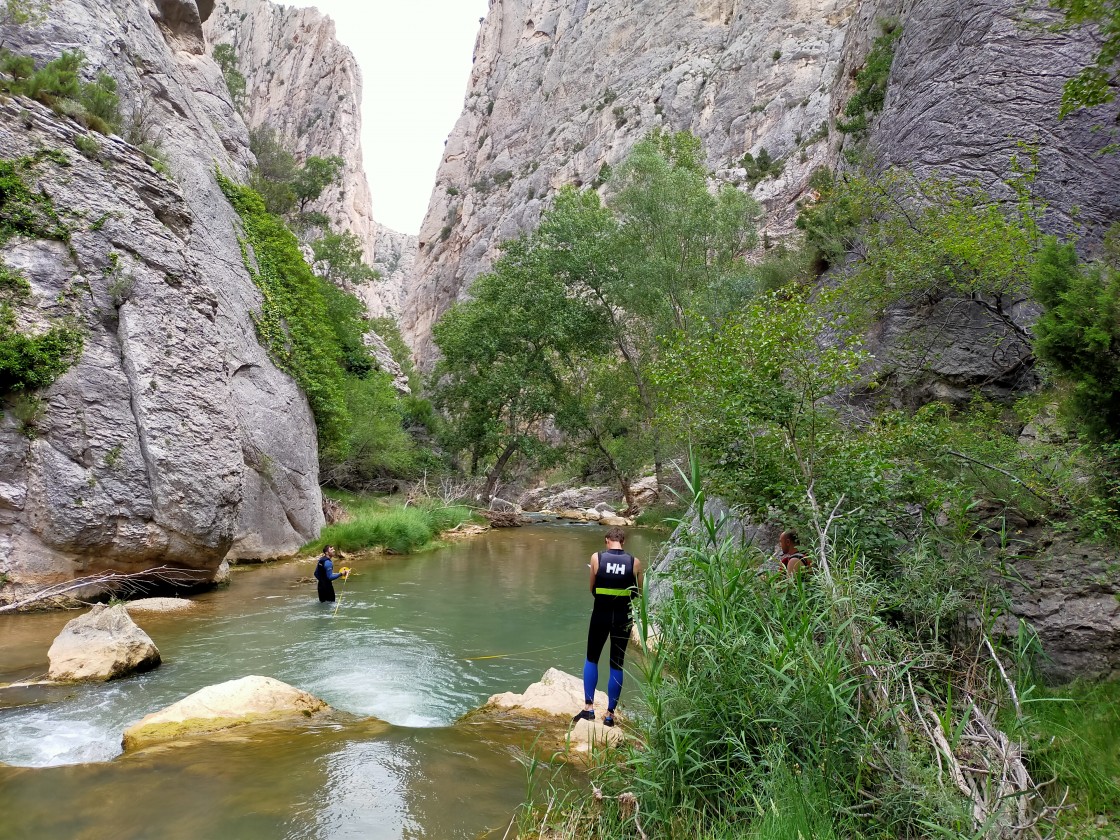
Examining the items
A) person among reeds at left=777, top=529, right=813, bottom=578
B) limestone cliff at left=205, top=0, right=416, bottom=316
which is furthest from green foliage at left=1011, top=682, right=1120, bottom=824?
limestone cliff at left=205, top=0, right=416, bottom=316

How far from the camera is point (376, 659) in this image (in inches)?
343

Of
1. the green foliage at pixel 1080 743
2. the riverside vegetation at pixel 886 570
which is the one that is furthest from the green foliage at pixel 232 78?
the green foliage at pixel 1080 743

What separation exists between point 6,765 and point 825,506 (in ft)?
22.9

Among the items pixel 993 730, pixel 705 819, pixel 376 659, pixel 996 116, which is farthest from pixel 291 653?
pixel 996 116

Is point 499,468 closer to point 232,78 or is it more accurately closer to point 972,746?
point 972,746

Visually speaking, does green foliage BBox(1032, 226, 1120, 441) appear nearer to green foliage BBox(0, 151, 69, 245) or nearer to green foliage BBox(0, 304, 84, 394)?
green foliage BBox(0, 304, 84, 394)

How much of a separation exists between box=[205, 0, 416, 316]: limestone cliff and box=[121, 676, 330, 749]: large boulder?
70.5 m

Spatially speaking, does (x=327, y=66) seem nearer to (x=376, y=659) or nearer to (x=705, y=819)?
(x=376, y=659)

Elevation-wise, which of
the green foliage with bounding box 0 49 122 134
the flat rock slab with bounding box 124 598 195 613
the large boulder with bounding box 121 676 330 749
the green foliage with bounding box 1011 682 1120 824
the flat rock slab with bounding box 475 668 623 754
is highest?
the green foliage with bounding box 0 49 122 134

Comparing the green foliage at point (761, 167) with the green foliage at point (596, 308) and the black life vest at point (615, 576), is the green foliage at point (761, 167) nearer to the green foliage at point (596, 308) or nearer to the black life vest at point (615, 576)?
the green foliage at point (596, 308)

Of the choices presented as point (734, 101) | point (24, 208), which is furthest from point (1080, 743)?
point (734, 101)

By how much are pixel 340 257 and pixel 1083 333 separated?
33.9m

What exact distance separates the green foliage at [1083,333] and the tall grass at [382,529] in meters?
16.0

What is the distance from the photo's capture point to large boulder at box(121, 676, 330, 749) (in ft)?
17.5
